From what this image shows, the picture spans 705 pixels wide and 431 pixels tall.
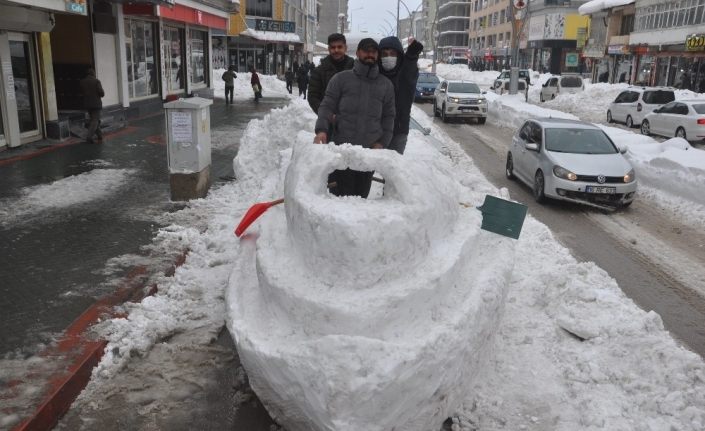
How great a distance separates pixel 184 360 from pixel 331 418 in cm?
218

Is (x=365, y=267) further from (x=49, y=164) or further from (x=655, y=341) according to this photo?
(x=49, y=164)

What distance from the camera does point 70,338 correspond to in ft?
16.1

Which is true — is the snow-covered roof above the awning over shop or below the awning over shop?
above

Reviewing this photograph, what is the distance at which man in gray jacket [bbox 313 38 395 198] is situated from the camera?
5.47 metres

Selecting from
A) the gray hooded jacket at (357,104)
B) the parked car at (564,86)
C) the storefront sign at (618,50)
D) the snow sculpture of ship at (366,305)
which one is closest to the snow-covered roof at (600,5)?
the storefront sign at (618,50)

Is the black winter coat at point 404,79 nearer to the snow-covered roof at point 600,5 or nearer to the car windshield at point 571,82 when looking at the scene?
the car windshield at point 571,82

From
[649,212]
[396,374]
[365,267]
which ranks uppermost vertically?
[365,267]

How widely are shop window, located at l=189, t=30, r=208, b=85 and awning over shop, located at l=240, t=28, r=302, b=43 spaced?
13.0 m

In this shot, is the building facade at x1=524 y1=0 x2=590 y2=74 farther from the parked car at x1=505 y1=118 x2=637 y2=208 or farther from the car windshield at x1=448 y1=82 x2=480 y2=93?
the parked car at x1=505 y1=118 x2=637 y2=208

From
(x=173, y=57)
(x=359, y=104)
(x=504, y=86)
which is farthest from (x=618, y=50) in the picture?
(x=359, y=104)

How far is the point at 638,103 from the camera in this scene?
2422 centimetres

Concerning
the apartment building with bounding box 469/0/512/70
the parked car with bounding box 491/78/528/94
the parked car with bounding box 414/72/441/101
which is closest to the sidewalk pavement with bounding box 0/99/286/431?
the parked car with bounding box 414/72/441/101

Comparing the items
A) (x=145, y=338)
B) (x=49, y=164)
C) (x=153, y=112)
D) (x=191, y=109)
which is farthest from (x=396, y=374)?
(x=153, y=112)

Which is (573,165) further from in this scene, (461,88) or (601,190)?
(461,88)
